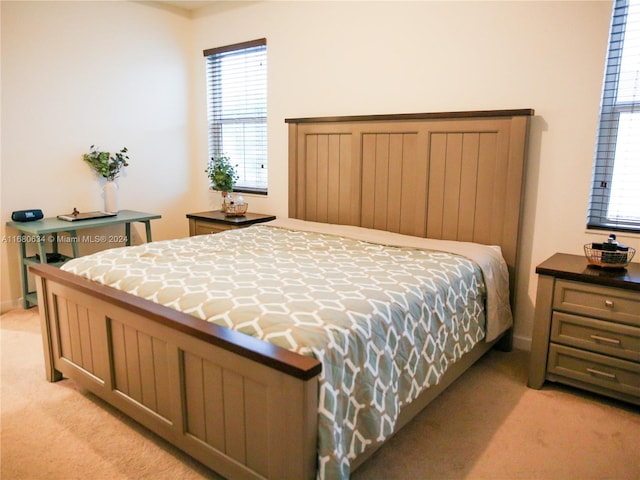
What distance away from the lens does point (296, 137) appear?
3850 millimetres

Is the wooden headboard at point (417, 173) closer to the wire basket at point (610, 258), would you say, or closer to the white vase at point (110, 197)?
the wire basket at point (610, 258)

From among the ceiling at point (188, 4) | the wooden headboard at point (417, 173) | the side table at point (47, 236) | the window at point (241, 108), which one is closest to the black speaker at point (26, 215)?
the side table at point (47, 236)

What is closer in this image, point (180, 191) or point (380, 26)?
point (380, 26)

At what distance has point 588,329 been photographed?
2395 millimetres

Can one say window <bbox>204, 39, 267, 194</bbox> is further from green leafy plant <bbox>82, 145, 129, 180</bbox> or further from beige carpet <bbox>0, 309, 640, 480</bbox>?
beige carpet <bbox>0, 309, 640, 480</bbox>

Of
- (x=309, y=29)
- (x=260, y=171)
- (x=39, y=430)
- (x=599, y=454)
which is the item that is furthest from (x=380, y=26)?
(x=39, y=430)

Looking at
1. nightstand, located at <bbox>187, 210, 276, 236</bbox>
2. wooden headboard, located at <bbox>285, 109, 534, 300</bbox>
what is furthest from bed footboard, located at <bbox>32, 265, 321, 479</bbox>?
wooden headboard, located at <bbox>285, 109, 534, 300</bbox>

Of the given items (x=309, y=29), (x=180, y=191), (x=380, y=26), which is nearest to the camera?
(x=380, y=26)

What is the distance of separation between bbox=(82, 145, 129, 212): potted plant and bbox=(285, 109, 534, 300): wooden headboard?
1.51 m

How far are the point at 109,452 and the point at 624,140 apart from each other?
118 inches

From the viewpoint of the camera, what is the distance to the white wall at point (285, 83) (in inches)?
109

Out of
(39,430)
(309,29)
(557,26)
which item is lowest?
(39,430)

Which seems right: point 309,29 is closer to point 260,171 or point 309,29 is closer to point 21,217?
point 260,171

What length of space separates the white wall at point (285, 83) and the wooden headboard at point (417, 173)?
139 millimetres
